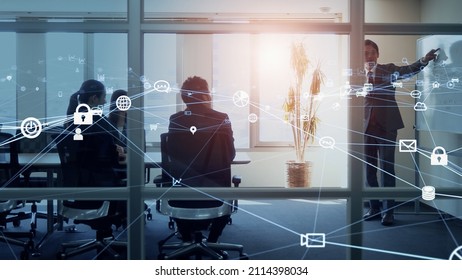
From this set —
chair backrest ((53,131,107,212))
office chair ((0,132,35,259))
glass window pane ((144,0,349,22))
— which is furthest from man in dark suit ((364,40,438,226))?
office chair ((0,132,35,259))

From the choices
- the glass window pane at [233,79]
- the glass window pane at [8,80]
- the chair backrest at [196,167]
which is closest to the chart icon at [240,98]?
the glass window pane at [233,79]

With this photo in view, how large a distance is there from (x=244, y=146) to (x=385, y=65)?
0.77m

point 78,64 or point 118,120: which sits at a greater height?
point 78,64

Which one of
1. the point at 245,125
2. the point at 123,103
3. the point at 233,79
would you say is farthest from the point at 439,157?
→ the point at 123,103

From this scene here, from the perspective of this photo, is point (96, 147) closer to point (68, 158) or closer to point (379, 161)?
point (68, 158)

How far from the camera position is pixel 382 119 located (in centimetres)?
225

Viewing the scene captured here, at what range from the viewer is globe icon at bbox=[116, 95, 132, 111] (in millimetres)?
2182

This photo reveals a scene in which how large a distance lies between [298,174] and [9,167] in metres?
1.37

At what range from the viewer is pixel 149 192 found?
2189 millimetres

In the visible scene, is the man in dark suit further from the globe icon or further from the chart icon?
Result: the globe icon

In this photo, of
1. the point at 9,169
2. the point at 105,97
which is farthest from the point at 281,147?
the point at 9,169

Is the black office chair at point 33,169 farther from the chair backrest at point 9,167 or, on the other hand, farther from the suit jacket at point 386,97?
the suit jacket at point 386,97

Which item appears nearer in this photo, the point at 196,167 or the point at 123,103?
the point at 123,103
